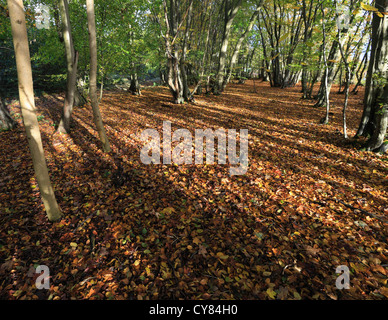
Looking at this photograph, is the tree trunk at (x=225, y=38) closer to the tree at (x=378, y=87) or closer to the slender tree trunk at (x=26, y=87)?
the tree at (x=378, y=87)

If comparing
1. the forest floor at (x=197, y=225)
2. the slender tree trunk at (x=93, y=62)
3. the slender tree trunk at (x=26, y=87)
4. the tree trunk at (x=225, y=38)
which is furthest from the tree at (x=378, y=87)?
the tree trunk at (x=225, y=38)

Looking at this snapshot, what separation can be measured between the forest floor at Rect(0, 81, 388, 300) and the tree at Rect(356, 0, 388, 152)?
612 mm

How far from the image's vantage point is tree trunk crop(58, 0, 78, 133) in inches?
260

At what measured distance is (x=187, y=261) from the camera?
122 inches

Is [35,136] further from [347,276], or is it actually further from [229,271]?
[347,276]

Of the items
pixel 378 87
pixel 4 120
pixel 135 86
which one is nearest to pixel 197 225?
pixel 378 87

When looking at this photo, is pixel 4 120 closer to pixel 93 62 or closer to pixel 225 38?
pixel 93 62

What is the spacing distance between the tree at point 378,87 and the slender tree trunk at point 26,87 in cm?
831

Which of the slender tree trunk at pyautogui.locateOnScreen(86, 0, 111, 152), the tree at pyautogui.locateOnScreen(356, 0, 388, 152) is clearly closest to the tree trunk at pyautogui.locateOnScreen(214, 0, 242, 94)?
Answer: the tree at pyautogui.locateOnScreen(356, 0, 388, 152)

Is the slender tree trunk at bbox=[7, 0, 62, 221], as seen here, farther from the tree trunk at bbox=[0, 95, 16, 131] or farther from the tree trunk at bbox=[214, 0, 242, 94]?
the tree trunk at bbox=[214, 0, 242, 94]

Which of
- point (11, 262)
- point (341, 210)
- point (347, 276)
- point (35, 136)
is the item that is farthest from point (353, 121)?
point (11, 262)

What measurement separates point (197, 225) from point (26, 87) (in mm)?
3718

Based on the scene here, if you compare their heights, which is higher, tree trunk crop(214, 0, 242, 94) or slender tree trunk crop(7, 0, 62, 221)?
tree trunk crop(214, 0, 242, 94)
